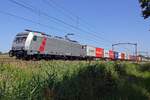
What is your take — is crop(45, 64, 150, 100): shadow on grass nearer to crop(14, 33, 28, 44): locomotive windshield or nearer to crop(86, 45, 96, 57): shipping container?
crop(14, 33, 28, 44): locomotive windshield

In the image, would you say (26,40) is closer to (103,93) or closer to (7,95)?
(103,93)

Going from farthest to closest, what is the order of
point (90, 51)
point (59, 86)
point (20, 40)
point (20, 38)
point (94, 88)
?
point (90, 51)
point (20, 38)
point (20, 40)
point (94, 88)
point (59, 86)

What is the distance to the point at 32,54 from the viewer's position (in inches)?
1400

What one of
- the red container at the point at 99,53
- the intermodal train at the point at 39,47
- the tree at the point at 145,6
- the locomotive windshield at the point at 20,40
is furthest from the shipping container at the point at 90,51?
the tree at the point at 145,6

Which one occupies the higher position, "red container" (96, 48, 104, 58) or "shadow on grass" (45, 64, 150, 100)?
"red container" (96, 48, 104, 58)

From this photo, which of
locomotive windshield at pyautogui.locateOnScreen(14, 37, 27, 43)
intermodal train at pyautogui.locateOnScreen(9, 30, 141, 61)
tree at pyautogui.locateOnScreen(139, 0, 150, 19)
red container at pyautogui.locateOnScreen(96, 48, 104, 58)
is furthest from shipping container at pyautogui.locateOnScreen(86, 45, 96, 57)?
tree at pyautogui.locateOnScreen(139, 0, 150, 19)

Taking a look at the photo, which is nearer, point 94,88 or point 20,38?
point 94,88

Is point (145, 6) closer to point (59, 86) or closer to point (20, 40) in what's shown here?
point (59, 86)

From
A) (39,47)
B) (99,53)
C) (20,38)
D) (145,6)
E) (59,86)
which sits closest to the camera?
(59,86)

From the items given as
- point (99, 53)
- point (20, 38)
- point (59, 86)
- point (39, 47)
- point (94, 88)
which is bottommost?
point (94, 88)

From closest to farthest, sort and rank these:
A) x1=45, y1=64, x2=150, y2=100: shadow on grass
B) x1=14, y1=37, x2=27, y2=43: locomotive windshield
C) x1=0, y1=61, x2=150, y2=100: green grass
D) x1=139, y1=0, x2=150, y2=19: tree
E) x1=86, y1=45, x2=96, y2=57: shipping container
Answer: x1=0, y1=61, x2=150, y2=100: green grass
x1=45, y1=64, x2=150, y2=100: shadow on grass
x1=139, y1=0, x2=150, y2=19: tree
x1=14, y1=37, x2=27, y2=43: locomotive windshield
x1=86, y1=45, x2=96, y2=57: shipping container

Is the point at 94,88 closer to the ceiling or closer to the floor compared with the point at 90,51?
closer to the floor

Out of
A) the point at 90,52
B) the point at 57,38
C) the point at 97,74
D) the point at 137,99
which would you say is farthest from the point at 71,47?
the point at 137,99

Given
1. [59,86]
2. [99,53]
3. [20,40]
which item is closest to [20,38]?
[20,40]
